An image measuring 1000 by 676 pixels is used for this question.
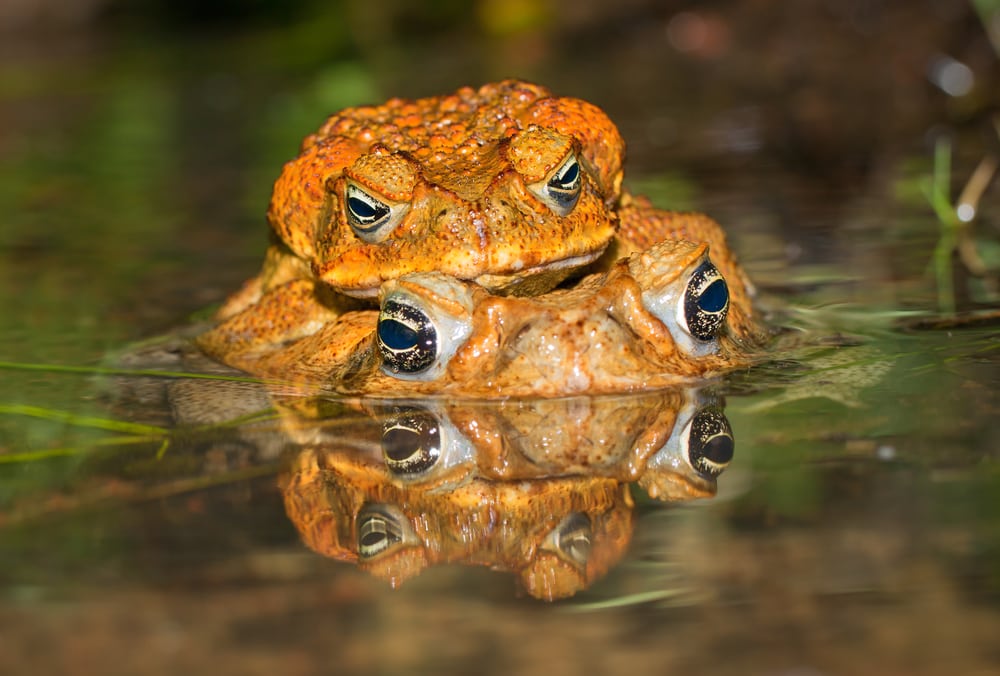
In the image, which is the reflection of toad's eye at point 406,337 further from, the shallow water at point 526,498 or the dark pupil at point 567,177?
the dark pupil at point 567,177

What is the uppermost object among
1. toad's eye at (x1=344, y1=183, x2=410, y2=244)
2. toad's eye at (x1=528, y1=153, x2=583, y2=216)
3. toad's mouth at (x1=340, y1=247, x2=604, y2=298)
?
toad's eye at (x1=528, y1=153, x2=583, y2=216)

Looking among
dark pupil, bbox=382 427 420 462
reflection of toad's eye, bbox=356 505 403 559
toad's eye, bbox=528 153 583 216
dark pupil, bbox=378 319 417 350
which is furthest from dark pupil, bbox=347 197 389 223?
reflection of toad's eye, bbox=356 505 403 559

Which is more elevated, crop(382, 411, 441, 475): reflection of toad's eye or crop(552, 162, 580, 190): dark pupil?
crop(552, 162, 580, 190): dark pupil

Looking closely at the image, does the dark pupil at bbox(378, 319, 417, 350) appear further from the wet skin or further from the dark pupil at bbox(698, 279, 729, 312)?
the dark pupil at bbox(698, 279, 729, 312)

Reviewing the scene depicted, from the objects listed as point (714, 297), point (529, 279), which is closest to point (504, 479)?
point (529, 279)

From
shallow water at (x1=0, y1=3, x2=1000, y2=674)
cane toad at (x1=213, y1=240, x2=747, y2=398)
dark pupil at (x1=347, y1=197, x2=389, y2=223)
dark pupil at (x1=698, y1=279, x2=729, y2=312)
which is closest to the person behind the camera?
shallow water at (x1=0, y1=3, x2=1000, y2=674)

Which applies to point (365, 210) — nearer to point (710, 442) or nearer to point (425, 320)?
point (425, 320)
